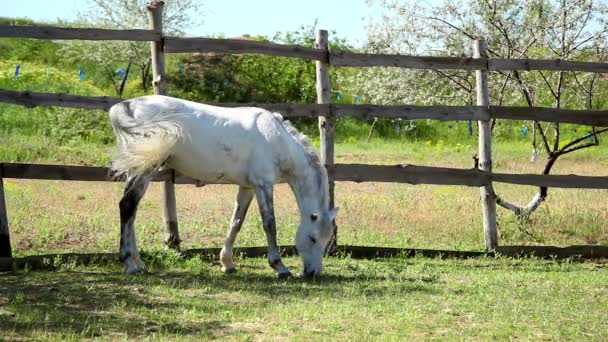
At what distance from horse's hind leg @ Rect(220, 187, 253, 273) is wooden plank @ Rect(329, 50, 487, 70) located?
71.1 inches

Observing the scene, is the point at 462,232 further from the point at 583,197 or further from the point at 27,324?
the point at 27,324

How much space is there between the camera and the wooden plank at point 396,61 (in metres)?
9.59

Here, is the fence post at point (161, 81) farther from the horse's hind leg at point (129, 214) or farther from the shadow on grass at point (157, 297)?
the horse's hind leg at point (129, 214)

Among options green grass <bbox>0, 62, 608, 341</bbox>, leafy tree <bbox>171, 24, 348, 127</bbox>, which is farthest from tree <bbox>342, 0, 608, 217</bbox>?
leafy tree <bbox>171, 24, 348, 127</bbox>

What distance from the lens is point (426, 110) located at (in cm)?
970

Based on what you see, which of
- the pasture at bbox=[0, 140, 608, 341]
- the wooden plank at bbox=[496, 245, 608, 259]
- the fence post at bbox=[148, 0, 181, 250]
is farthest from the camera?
the wooden plank at bbox=[496, 245, 608, 259]

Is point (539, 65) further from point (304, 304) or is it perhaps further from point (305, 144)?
point (304, 304)

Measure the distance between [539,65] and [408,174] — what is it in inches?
68.2

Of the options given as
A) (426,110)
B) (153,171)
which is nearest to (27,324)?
(153,171)

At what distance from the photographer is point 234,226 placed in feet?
28.0

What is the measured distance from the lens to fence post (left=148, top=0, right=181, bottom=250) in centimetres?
891

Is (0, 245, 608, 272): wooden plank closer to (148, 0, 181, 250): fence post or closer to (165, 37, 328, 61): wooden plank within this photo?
(148, 0, 181, 250): fence post

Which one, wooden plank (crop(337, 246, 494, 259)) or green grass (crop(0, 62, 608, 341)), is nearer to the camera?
green grass (crop(0, 62, 608, 341))

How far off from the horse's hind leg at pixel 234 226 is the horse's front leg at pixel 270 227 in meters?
0.34
